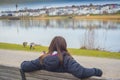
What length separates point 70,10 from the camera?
6.38 m

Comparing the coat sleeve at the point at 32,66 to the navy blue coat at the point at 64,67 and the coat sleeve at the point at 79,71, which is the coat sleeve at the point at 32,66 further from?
the coat sleeve at the point at 79,71

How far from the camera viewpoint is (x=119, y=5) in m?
5.75

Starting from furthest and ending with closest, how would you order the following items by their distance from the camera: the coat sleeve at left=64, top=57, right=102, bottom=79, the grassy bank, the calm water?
the grassy bank
the calm water
the coat sleeve at left=64, top=57, right=102, bottom=79

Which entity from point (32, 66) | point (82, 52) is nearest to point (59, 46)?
point (32, 66)

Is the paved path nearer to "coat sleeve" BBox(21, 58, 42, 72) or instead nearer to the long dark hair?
"coat sleeve" BBox(21, 58, 42, 72)

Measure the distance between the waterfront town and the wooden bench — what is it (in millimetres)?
2548

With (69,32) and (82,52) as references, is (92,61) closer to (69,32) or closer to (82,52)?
(82,52)

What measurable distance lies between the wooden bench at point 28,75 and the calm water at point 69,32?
238 cm

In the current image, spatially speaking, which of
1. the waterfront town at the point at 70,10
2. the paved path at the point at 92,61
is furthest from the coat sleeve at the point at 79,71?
the waterfront town at the point at 70,10

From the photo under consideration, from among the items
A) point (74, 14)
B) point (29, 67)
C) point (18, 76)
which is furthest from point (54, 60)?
point (74, 14)

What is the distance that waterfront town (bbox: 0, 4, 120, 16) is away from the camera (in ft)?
19.4

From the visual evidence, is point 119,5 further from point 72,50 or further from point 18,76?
point 18,76

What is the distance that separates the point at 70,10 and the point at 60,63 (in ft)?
10.3

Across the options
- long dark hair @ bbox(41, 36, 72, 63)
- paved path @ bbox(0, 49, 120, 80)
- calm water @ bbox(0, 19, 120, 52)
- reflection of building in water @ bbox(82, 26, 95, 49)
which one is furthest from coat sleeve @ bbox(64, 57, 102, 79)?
reflection of building in water @ bbox(82, 26, 95, 49)
